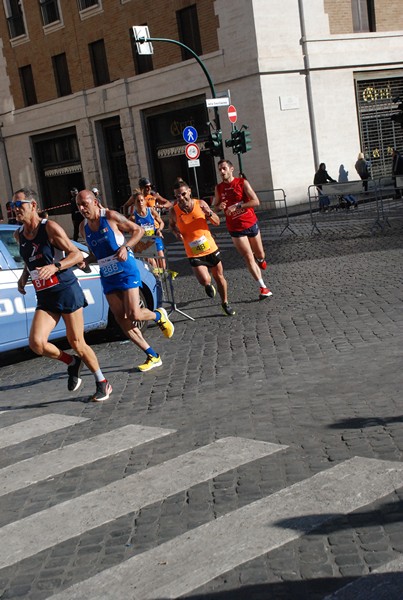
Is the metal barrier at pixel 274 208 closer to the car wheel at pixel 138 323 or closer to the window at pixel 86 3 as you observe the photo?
the window at pixel 86 3

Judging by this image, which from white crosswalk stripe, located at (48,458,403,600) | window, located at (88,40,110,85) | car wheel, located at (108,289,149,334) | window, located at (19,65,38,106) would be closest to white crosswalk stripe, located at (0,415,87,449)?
white crosswalk stripe, located at (48,458,403,600)

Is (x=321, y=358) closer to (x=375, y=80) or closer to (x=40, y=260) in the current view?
(x=40, y=260)

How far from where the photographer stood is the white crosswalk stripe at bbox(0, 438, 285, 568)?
190 inches

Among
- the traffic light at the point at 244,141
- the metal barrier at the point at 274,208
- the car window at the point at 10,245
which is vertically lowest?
the metal barrier at the point at 274,208

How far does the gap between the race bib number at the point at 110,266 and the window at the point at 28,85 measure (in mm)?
34671

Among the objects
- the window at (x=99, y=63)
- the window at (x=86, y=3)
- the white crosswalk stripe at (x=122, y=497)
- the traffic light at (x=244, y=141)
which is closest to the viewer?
the white crosswalk stripe at (x=122, y=497)

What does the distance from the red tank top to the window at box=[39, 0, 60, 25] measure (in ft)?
96.2

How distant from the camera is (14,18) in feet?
137

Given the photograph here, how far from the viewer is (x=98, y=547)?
4602 mm

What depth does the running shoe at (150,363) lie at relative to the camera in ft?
29.6

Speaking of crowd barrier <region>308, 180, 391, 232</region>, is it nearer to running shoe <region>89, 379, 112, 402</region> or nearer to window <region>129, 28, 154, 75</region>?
running shoe <region>89, 379, 112, 402</region>

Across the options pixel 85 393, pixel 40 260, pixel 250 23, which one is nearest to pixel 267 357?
pixel 85 393

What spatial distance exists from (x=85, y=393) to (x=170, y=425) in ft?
5.88

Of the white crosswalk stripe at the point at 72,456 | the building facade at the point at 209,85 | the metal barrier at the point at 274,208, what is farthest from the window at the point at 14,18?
the white crosswalk stripe at the point at 72,456
